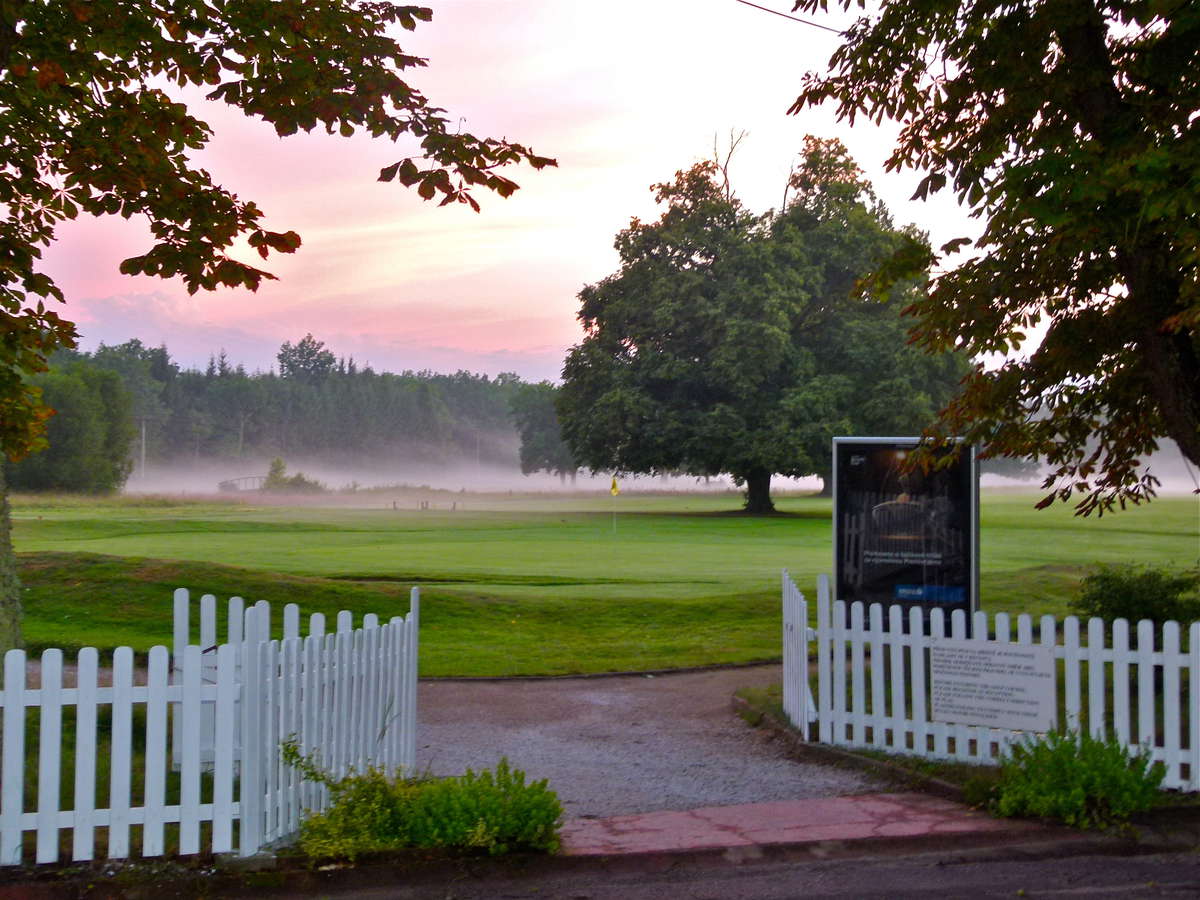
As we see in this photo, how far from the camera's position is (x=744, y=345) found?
182ft

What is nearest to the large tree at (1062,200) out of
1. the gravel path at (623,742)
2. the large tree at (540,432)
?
the gravel path at (623,742)

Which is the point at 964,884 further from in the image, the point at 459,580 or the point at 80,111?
the point at 459,580

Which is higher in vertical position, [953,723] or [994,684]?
[994,684]

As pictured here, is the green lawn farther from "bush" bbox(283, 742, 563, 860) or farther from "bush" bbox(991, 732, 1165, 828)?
"bush" bbox(283, 742, 563, 860)

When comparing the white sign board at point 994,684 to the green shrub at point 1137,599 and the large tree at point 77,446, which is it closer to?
the green shrub at point 1137,599

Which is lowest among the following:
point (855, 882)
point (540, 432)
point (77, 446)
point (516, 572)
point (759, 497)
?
point (516, 572)

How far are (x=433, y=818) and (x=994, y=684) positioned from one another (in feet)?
14.3

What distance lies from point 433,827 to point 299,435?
14474 cm

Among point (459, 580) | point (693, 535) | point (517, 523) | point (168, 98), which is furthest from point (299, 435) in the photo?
point (168, 98)

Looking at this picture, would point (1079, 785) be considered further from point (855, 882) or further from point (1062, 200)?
point (1062, 200)

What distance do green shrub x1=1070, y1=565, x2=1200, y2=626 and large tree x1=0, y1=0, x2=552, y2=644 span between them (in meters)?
7.91

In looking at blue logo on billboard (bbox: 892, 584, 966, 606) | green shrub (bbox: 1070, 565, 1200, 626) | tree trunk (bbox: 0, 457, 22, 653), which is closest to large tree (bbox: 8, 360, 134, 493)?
tree trunk (bbox: 0, 457, 22, 653)

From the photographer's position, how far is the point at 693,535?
48656 mm

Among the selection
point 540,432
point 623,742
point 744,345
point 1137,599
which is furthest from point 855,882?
point 540,432
